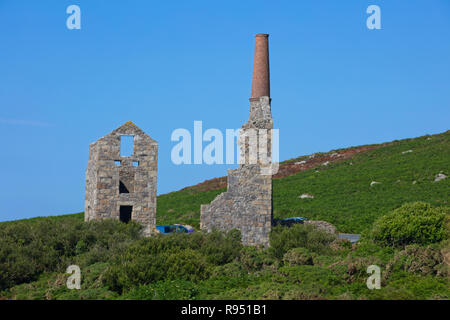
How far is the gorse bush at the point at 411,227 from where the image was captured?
23.2 meters

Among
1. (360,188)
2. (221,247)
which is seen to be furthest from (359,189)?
(221,247)

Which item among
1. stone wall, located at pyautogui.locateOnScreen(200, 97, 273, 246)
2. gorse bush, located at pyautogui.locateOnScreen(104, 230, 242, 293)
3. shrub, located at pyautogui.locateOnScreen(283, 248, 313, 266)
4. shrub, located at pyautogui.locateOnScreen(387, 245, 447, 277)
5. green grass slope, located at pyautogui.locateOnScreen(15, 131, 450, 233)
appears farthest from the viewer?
green grass slope, located at pyautogui.locateOnScreen(15, 131, 450, 233)

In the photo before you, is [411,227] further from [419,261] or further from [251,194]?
[251,194]

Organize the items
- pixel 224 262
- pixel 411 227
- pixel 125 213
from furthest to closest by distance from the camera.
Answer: pixel 125 213
pixel 224 262
pixel 411 227

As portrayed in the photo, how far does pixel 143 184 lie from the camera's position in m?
31.1

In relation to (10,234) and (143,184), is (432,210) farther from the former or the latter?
(10,234)

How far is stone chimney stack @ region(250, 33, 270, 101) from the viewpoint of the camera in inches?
1772

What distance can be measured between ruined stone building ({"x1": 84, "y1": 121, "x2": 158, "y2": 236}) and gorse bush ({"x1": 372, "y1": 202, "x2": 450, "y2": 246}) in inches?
482

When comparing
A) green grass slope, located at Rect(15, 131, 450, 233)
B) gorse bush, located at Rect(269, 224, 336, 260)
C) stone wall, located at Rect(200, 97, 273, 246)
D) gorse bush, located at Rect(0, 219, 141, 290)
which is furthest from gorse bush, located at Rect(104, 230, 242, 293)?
green grass slope, located at Rect(15, 131, 450, 233)

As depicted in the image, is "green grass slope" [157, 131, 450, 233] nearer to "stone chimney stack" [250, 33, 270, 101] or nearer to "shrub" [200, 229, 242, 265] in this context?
"stone chimney stack" [250, 33, 270, 101]

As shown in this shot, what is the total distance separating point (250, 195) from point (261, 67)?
20108 millimetres

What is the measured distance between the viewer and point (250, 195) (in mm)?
27266

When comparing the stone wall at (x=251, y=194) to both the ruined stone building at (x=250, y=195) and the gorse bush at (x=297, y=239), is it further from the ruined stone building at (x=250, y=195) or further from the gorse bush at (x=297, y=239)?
the gorse bush at (x=297, y=239)

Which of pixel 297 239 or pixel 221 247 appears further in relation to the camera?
pixel 297 239
